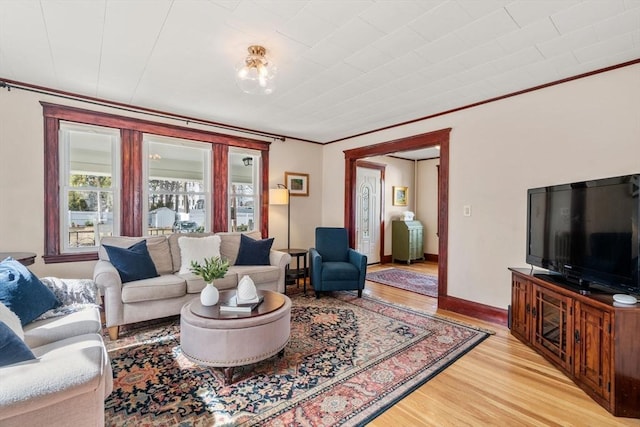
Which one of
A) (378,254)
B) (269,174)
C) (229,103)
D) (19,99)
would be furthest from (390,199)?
(19,99)

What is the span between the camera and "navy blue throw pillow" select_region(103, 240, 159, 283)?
3109 mm

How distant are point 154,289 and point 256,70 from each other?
2.29m

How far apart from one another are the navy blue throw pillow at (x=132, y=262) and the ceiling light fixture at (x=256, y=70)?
211 centimetres

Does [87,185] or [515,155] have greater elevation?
[515,155]

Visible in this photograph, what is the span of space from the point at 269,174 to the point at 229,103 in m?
1.56

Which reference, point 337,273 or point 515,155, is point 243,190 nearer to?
point 337,273

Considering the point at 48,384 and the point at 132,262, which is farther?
the point at 132,262

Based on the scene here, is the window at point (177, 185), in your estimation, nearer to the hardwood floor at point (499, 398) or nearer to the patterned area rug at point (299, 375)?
the patterned area rug at point (299, 375)

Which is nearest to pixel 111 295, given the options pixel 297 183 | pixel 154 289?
pixel 154 289

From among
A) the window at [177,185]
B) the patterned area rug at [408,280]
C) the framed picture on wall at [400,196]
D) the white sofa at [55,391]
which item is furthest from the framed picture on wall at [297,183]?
the white sofa at [55,391]

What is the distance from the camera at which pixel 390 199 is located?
23.4ft

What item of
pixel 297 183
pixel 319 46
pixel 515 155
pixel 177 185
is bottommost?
pixel 177 185

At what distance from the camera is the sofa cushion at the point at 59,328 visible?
182 centimetres

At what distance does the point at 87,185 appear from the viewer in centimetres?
364
